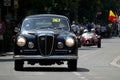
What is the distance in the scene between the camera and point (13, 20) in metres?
55.2

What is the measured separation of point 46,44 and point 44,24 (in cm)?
148

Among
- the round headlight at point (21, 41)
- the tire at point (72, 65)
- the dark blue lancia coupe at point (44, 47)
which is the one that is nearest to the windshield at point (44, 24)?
the dark blue lancia coupe at point (44, 47)

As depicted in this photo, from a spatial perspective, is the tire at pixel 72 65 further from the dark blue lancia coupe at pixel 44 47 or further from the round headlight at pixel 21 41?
the round headlight at pixel 21 41

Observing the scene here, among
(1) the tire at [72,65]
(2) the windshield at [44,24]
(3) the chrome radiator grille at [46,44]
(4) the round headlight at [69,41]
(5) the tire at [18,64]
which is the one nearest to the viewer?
(3) the chrome radiator grille at [46,44]

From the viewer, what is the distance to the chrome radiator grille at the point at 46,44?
70.3 feet

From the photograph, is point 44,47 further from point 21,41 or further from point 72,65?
point 72,65

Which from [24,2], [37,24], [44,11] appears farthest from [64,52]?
[44,11]

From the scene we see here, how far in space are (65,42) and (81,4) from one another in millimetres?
59558

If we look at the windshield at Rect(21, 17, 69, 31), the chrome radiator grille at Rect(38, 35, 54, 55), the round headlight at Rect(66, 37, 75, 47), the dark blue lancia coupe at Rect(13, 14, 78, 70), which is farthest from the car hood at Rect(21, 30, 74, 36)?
the windshield at Rect(21, 17, 69, 31)

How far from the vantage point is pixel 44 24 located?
74.9ft

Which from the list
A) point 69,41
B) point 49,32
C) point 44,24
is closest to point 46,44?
point 49,32

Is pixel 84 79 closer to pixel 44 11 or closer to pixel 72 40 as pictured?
pixel 72 40

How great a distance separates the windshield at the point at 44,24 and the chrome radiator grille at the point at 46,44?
1221 mm

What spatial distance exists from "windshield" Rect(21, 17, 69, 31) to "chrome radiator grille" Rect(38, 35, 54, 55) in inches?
48.1
